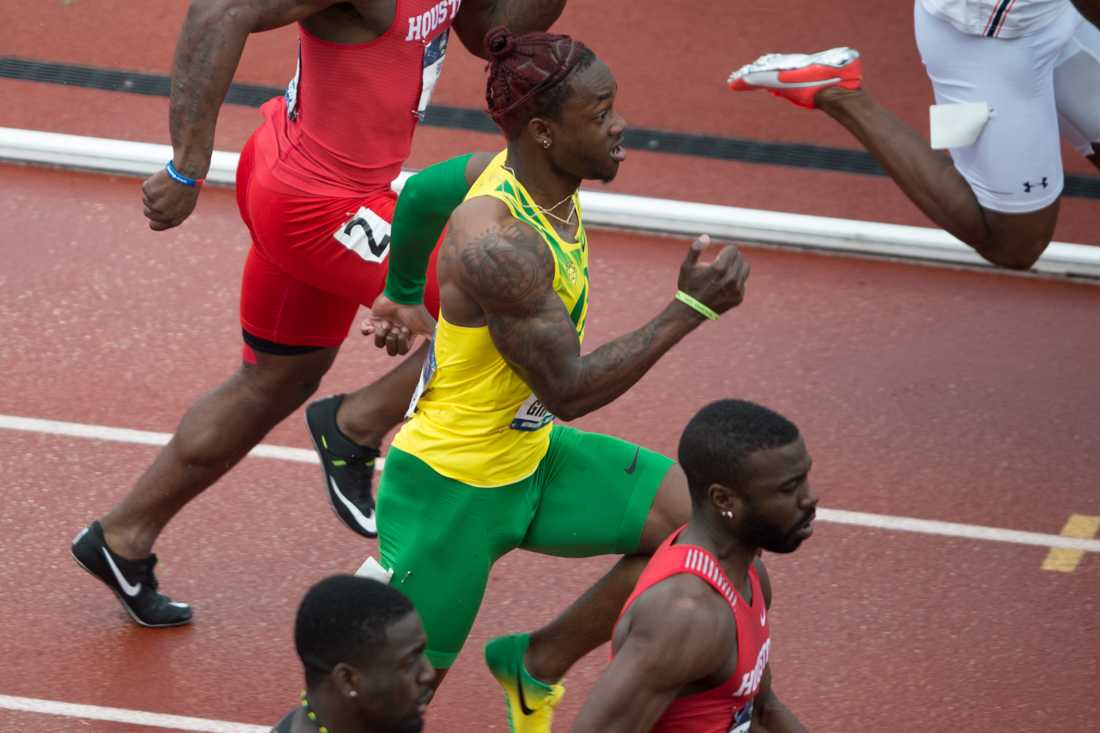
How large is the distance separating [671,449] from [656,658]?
325 cm

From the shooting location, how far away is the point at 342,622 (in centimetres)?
326

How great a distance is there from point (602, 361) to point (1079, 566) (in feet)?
8.30

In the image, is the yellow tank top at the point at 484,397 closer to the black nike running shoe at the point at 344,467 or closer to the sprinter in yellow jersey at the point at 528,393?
the sprinter in yellow jersey at the point at 528,393

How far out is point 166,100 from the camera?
989cm

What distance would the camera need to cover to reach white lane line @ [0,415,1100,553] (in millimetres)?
6130

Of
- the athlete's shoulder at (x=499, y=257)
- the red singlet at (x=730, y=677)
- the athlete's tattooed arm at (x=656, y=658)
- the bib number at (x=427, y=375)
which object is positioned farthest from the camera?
the bib number at (x=427, y=375)

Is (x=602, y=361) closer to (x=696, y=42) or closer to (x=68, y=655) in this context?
(x=68, y=655)

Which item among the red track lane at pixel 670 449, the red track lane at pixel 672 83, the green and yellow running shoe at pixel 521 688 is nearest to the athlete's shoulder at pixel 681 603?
the green and yellow running shoe at pixel 521 688

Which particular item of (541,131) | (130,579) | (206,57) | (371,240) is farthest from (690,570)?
(130,579)

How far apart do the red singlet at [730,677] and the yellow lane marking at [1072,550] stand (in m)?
2.53

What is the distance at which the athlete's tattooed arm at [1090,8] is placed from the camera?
17.4 ft

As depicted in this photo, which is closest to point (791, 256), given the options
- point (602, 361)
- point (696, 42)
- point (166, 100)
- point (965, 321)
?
point (965, 321)

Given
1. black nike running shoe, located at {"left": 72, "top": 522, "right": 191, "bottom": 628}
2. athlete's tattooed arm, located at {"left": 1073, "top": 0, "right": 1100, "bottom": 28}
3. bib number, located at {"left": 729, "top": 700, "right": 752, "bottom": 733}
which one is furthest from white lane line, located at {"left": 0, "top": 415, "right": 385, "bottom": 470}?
bib number, located at {"left": 729, "top": 700, "right": 752, "bottom": 733}

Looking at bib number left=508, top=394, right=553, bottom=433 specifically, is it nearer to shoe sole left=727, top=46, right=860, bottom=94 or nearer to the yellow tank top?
the yellow tank top
